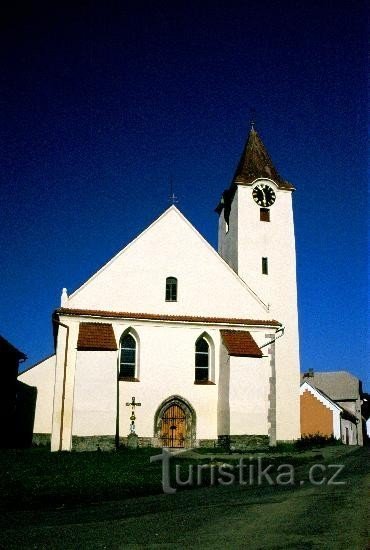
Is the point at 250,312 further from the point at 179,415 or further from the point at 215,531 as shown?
→ the point at 215,531

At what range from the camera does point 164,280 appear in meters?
22.8

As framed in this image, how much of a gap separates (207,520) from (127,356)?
14.9 metres

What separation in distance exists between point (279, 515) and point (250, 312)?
16161 mm

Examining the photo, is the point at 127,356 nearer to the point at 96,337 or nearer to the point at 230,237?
the point at 96,337

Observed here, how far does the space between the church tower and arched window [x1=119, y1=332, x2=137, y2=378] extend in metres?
6.42

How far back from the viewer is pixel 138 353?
21.8 meters

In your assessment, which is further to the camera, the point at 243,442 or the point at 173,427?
the point at 173,427

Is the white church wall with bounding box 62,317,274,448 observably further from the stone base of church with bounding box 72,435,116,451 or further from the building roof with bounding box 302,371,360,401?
the building roof with bounding box 302,371,360,401

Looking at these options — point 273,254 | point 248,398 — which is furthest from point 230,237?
point 248,398

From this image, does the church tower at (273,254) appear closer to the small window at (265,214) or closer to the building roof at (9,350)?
the small window at (265,214)

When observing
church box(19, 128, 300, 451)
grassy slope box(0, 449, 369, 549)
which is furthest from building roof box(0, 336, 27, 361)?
grassy slope box(0, 449, 369, 549)

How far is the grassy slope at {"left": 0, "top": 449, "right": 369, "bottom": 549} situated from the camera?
5.98 meters

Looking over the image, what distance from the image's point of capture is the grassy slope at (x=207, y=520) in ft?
19.6

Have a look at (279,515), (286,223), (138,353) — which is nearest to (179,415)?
(138,353)
